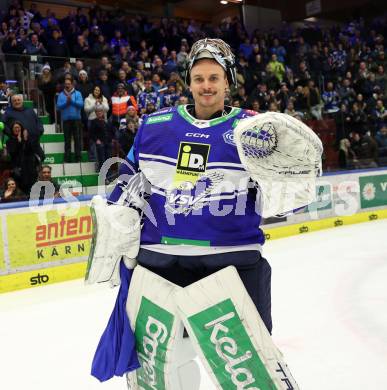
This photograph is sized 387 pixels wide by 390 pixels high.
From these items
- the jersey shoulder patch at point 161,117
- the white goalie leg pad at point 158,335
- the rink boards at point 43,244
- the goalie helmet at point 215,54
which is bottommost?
the rink boards at point 43,244

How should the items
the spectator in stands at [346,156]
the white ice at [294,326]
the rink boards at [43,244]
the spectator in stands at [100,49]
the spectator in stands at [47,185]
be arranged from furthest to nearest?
the spectator in stands at [100,49] → the spectator in stands at [346,156] → the spectator in stands at [47,185] → the rink boards at [43,244] → the white ice at [294,326]

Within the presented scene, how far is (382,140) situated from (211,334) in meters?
8.11

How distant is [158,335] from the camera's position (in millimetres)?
1700

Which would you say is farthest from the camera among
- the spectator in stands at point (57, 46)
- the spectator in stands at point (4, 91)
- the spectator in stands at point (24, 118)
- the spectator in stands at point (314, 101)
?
the spectator in stands at point (314, 101)

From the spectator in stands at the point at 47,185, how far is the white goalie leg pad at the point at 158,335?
380cm

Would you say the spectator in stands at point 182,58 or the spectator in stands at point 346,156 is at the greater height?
the spectator in stands at point 182,58

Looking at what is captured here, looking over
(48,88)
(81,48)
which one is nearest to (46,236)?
(48,88)

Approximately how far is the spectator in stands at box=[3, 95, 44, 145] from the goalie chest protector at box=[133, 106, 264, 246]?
184 inches

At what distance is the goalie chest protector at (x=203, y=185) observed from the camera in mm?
1642

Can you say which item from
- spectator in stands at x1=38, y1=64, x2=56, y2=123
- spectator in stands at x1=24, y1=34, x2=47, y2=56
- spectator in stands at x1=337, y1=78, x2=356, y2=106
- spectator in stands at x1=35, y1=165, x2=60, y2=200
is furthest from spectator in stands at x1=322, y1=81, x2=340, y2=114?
spectator in stands at x1=35, y1=165, x2=60, y2=200

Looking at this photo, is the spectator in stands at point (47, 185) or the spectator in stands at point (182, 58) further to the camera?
the spectator in stands at point (182, 58)

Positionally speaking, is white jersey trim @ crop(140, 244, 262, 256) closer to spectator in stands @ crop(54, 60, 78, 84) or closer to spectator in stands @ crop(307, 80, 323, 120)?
spectator in stands @ crop(54, 60, 78, 84)

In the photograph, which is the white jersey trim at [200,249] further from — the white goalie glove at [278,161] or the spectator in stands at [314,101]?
the spectator in stands at [314,101]

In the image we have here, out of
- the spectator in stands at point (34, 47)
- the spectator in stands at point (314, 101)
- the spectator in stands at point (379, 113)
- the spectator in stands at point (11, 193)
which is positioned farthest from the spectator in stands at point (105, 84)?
the spectator in stands at point (379, 113)
